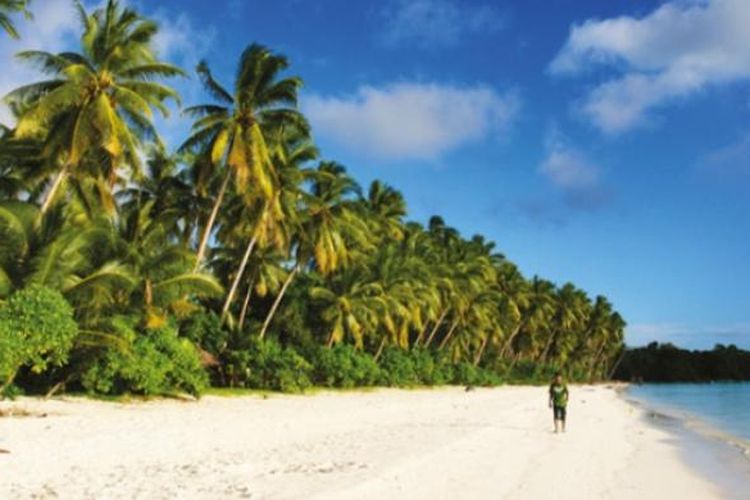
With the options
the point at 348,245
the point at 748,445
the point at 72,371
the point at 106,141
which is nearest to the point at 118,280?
the point at 72,371

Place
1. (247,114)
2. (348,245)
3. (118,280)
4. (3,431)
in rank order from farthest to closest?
(348,245) < (247,114) < (118,280) < (3,431)

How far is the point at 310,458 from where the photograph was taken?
10539mm

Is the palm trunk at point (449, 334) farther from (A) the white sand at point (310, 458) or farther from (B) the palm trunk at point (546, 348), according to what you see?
(A) the white sand at point (310, 458)

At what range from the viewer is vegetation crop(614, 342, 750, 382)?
455ft

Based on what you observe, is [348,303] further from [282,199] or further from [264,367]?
[264,367]

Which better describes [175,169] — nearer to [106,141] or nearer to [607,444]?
[106,141]

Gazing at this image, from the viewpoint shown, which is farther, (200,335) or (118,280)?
(200,335)

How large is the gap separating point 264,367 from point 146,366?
29.4ft

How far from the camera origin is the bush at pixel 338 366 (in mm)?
33734

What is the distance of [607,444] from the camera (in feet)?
49.0

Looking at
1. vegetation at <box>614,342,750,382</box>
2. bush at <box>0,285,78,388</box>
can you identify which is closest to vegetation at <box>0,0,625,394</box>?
bush at <box>0,285,78,388</box>

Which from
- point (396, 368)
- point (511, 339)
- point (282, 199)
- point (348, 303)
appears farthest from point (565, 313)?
point (282, 199)

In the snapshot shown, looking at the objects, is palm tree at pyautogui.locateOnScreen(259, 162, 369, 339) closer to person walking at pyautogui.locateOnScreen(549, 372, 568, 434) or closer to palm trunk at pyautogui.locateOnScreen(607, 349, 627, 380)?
person walking at pyautogui.locateOnScreen(549, 372, 568, 434)

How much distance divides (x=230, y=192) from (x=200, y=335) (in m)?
6.83
